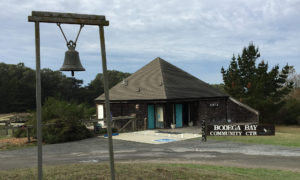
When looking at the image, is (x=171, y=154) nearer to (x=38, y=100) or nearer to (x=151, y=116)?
(x=38, y=100)

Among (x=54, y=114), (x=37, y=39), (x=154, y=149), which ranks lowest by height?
(x=154, y=149)

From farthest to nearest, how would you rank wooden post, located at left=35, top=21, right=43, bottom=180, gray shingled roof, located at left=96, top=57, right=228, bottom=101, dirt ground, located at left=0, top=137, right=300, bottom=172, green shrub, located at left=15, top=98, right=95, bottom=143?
gray shingled roof, located at left=96, top=57, right=228, bottom=101, green shrub, located at left=15, top=98, right=95, bottom=143, dirt ground, located at left=0, top=137, right=300, bottom=172, wooden post, located at left=35, top=21, right=43, bottom=180

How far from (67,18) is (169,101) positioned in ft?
59.4

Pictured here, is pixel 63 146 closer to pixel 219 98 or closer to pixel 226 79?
pixel 219 98

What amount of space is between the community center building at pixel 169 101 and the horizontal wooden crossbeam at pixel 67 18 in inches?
674

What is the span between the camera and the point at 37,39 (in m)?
6.99

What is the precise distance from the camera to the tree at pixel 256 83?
127 ft

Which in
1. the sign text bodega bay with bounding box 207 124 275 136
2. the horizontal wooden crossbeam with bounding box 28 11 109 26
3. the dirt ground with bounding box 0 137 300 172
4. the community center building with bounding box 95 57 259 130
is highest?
the horizontal wooden crossbeam with bounding box 28 11 109 26

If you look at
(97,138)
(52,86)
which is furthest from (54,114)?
(52,86)

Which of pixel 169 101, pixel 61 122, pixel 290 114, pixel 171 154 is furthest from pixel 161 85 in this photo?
pixel 290 114

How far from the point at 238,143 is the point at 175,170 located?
828 cm

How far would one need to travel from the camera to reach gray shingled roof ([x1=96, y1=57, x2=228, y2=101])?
25.9 meters

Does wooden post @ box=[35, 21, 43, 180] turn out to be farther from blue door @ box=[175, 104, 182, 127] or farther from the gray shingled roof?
blue door @ box=[175, 104, 182, 127]

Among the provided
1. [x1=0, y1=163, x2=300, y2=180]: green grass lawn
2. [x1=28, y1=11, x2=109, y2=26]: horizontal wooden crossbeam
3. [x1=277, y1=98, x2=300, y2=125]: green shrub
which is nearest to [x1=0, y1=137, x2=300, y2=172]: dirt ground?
[x1=0, y1=163, x2=300, y2=180]: green grass lawn
